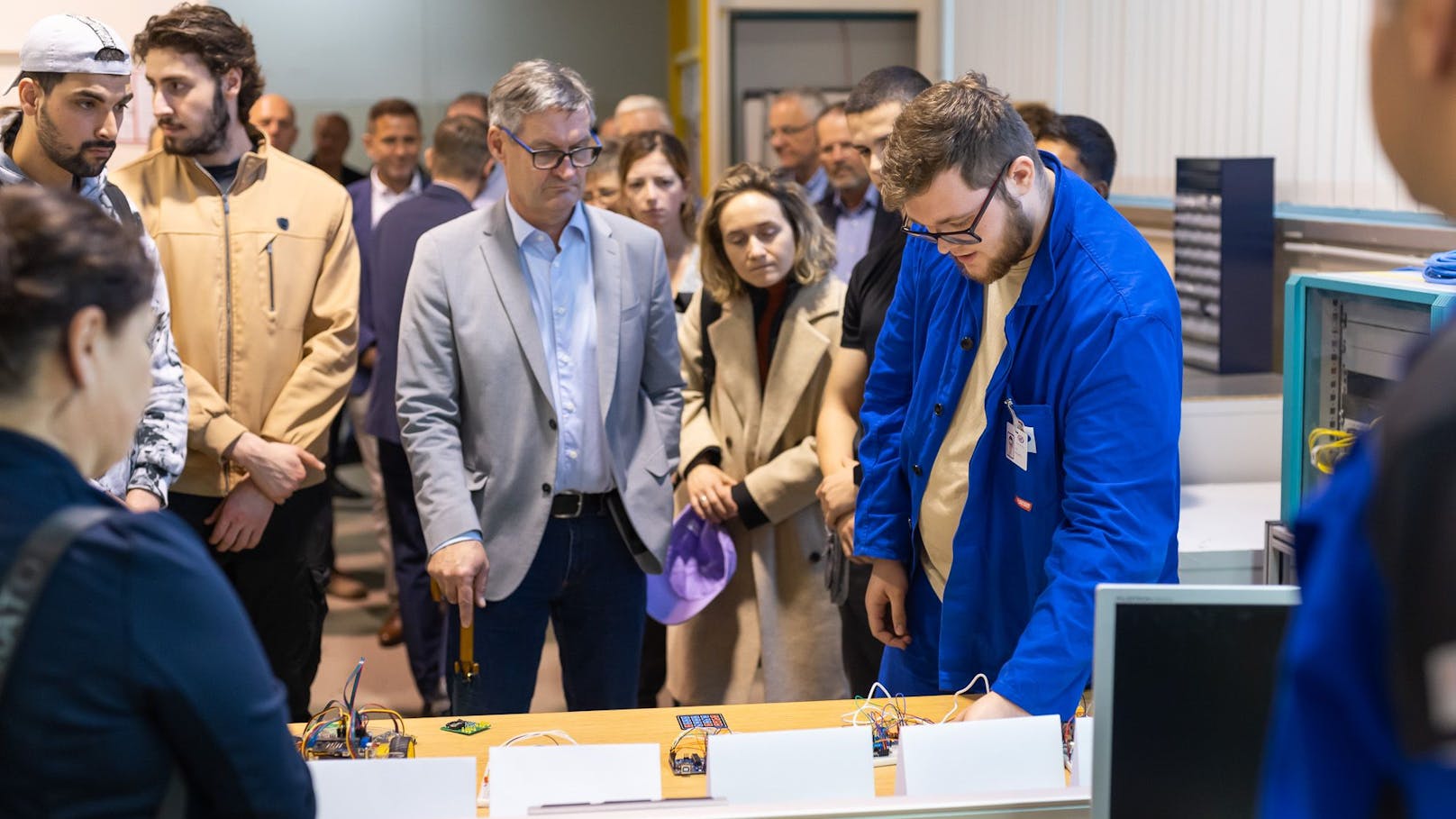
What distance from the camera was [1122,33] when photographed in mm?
5227

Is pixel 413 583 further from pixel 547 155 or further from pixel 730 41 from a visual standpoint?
pixel 730 41

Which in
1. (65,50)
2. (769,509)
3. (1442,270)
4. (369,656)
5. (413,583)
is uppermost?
(65,50)

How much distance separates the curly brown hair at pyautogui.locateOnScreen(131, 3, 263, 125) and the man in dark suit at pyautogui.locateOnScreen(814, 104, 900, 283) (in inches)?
77.2

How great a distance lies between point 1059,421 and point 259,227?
1.76 m

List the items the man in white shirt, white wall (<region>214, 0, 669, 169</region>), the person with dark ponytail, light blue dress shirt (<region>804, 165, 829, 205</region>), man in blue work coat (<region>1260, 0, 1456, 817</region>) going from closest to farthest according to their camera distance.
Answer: man in blue work coat (<region>1260, 0, 1456, 817</region>) → the person with dark ponytail → the man in white shirt → light blue dress shirt (<region>804, 165, 829, 205</region>) → white wall (<region>214, 0, 669, 169</region>)

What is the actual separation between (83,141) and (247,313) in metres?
0.55

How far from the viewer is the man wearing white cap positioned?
2.34 m

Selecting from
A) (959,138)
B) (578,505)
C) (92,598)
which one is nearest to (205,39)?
(578,505)

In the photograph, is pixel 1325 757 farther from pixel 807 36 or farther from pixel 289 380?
pixel 807 36

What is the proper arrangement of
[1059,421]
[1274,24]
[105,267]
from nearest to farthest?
[105,267], [1059,421], [1274,24]

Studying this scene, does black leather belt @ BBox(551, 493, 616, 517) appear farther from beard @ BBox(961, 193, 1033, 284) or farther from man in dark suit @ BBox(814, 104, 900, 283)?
man in dark suit @ BBox(814, 104, 900, 283)

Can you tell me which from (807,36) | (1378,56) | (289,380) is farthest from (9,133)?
→ (807,36)

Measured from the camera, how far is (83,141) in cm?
235

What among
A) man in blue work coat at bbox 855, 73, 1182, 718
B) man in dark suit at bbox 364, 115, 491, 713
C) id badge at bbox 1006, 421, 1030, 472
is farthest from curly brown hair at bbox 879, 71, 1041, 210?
man in dark suit at bbox 364, 115, 491, 713
